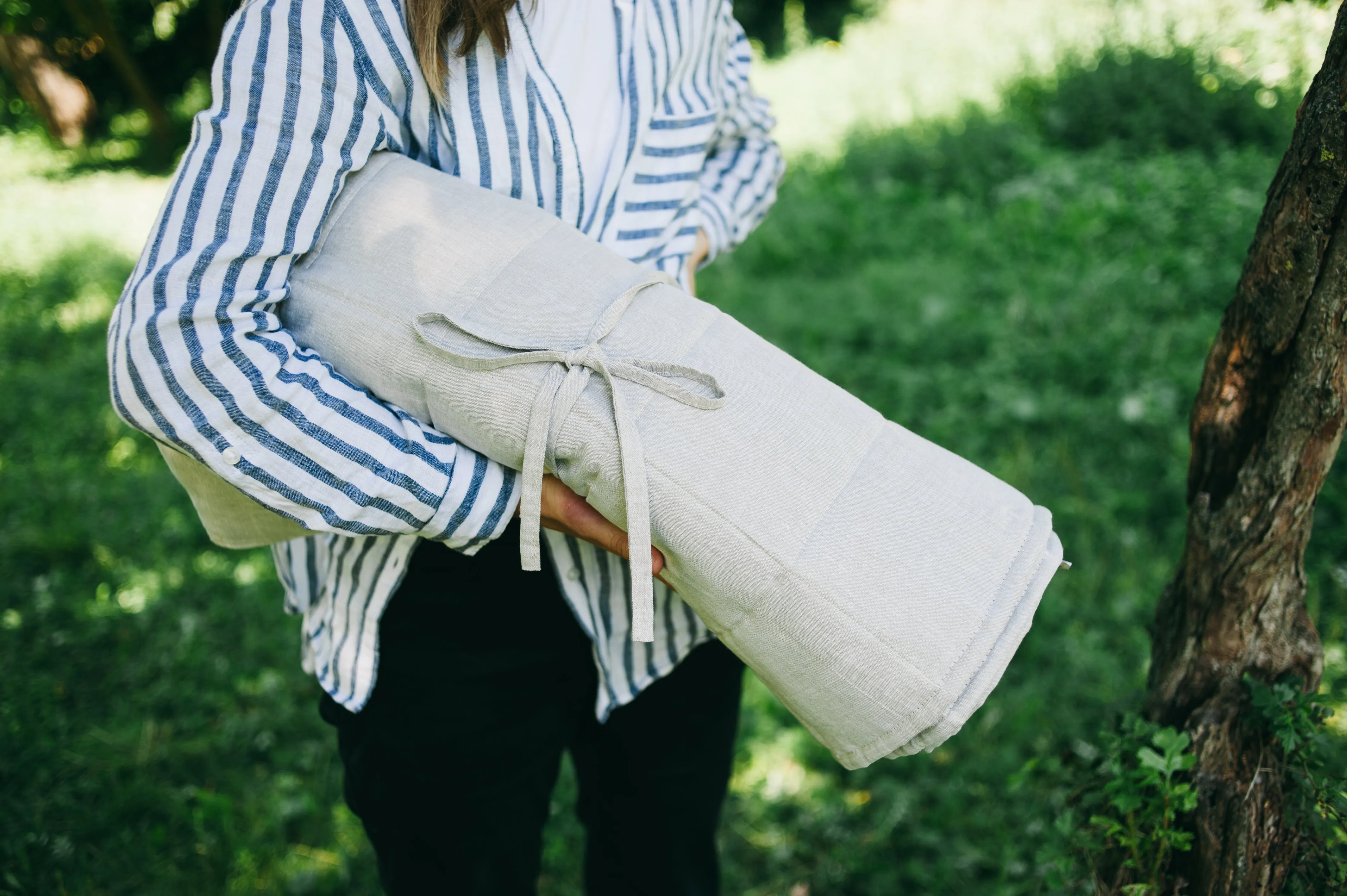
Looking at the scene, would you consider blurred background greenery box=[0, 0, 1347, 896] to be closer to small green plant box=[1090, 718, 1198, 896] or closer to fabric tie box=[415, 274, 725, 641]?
small green plant box=[1090, 718, 1198, 896]

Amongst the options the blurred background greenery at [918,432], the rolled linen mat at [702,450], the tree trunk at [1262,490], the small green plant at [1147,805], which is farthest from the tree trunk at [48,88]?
the small green plant at [1147,805]

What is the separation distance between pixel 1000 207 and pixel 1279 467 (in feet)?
14.1

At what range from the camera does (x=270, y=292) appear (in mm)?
1106

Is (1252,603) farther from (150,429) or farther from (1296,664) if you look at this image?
(150,429)

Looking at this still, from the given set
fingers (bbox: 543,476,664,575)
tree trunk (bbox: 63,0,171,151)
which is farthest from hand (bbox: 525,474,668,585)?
tree trunk (bbox: 63,0,171,151)

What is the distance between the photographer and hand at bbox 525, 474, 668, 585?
120 centimetres

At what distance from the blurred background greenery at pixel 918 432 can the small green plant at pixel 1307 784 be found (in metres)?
0.27

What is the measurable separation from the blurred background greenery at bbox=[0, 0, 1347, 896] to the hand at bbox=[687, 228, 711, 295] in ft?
3.46

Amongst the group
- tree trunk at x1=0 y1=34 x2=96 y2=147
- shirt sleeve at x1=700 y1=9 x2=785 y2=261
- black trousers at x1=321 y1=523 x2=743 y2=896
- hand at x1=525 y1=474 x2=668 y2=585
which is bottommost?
tree trunk at x1=0 y1=34 x2=96 y2=147

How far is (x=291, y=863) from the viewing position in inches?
88.6

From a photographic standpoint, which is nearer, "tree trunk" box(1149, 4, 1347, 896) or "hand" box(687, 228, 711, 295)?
"tree trunk" box(1149, 4, 1347, 896)

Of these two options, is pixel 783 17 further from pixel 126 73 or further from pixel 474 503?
pixel 474 503

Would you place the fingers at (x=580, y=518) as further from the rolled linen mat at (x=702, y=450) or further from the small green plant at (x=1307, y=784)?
the small green plant at (x=1307, y=784)

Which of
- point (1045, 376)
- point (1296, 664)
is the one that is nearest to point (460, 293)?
point (1296, 664)
